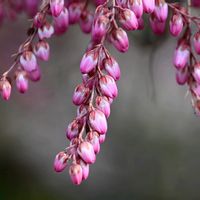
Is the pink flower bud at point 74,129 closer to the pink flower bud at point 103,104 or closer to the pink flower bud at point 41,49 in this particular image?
the pink flower bud at point 103,104

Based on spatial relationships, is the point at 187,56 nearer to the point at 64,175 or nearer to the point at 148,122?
the point at 148,122

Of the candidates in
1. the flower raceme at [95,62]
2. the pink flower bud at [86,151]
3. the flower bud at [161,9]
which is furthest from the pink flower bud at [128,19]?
the pink flower bud at [86,151]

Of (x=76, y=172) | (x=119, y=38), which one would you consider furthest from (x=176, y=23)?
(x=76, y=172)

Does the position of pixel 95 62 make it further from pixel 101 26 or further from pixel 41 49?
pixel 41 49

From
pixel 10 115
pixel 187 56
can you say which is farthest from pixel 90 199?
pixel 187 56

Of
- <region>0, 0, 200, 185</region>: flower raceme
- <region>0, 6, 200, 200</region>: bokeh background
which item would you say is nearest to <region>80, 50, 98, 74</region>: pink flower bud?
<region>0, 0, 200, 185</region>: flower raceme
